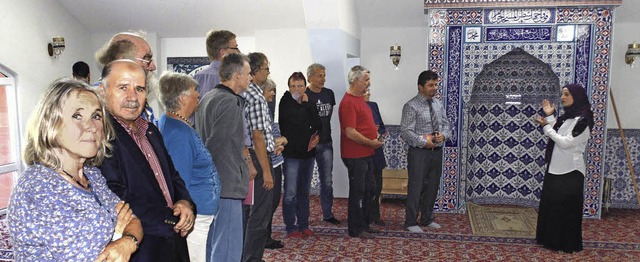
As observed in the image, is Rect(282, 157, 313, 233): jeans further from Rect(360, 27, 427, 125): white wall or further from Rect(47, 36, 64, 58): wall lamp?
Rect(47, 36, 64, 58): wall lamp

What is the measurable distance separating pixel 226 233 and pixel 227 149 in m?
0.43

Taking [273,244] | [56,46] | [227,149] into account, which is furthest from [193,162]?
[56,46]

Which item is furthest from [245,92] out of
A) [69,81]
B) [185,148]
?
[69,81]

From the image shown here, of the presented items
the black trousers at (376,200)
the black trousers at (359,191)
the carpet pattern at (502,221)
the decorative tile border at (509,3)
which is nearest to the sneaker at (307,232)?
the black trousers at (359,191)

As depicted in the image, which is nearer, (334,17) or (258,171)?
(258,171)

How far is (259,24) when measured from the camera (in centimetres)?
608

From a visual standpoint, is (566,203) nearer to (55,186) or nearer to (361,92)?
(361,92)

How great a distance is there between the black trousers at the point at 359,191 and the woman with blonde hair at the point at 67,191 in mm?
2855

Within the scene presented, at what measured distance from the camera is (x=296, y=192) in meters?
4.36

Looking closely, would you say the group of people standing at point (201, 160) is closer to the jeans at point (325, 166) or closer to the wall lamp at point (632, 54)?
the jeans at point (325, 166)

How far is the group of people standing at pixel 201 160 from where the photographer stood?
4.60 ft

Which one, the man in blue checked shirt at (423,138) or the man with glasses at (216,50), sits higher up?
the man with glasses at (216,50)

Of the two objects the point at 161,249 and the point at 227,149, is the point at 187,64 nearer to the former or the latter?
the point at 227,149

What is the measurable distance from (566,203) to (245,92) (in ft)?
8.97
